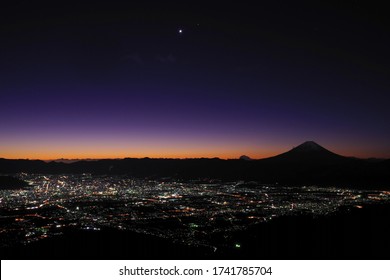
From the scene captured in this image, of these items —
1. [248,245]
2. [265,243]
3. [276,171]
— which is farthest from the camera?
[276,171]

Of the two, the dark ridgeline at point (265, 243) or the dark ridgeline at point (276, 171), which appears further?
the dark ridgeline at point (276, 171)

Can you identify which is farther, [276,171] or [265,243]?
[276,171]

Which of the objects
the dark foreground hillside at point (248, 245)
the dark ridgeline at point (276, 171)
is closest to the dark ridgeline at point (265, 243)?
the dark foreground hillside at point (248, 245)

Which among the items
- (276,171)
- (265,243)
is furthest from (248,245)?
(276,171)

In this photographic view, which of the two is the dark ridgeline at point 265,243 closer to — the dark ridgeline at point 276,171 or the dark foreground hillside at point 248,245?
the dark foreground hillside at point 248,245

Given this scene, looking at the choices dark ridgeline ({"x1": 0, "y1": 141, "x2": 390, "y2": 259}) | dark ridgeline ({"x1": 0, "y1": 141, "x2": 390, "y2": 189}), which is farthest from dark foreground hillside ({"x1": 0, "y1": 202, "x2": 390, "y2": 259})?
dark ridgeline ({"x1": 0, "y1": 141, "x2": 390, "y2": 189})

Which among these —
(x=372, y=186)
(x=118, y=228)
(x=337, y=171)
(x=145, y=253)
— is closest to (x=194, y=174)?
Result: (x=337, y=171)

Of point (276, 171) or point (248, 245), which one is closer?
point (248, 245)

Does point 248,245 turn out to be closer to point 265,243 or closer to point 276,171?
point 265,243

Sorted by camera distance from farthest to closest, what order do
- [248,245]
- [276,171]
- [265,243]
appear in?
[276,171] → [265,243] → [248,245]
